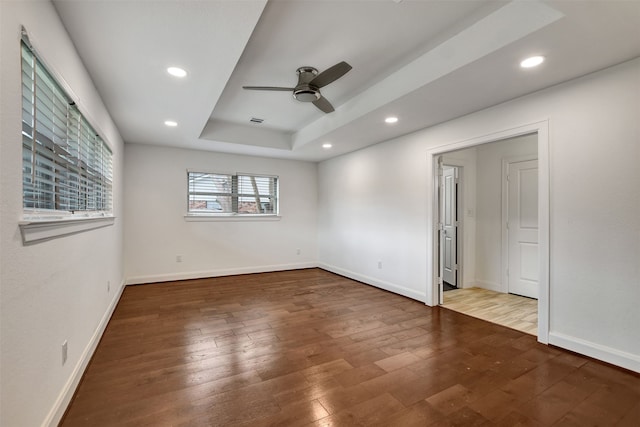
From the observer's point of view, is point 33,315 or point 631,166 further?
point 631,166

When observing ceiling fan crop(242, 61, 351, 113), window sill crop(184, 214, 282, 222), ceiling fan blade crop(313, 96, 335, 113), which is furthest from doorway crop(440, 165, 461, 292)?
window sill crop(184, 214, 282, 222)

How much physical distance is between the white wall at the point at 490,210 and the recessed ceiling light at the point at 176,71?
4.12 m

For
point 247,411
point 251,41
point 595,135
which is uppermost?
point 251,41

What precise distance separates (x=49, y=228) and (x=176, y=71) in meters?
1.57

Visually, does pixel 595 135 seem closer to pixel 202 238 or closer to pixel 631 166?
pixel 631 166

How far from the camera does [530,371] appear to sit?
2.28 m

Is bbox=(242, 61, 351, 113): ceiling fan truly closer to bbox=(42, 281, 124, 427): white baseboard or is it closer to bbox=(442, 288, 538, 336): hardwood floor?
bbox=(42, 281, 124, 427): white baseboard

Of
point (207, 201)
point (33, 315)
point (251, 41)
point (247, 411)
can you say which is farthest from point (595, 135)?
point (207, 201)

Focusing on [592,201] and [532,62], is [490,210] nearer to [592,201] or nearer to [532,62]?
[592,201]

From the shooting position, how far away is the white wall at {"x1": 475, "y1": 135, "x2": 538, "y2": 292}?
4.54m

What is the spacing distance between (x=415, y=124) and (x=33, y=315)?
12.8 feet

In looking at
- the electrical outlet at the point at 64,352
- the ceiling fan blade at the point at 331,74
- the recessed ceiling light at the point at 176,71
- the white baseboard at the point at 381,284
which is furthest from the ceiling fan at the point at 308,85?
the white baseboard at the point at 381,284

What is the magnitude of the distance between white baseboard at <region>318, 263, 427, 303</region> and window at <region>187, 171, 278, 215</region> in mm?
1818

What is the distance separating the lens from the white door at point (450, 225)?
485cm
